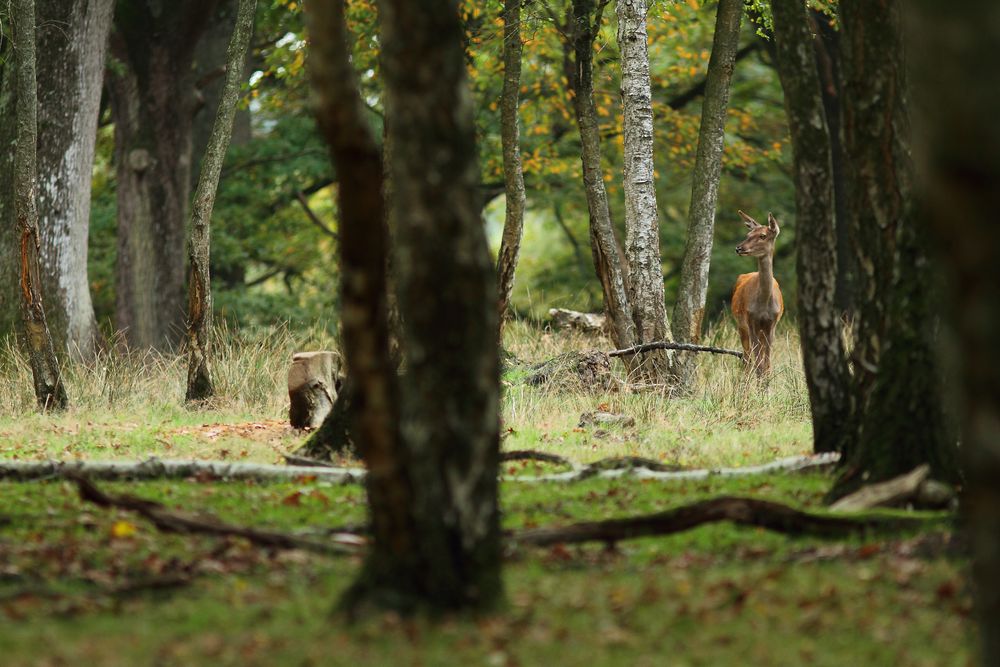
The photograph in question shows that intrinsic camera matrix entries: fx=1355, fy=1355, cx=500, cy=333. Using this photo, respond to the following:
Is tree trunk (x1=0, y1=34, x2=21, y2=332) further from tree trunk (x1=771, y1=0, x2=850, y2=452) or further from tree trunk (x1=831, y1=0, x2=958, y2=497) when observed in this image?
tree trunk (x1=831, y1=0, x2=958, y2=497)

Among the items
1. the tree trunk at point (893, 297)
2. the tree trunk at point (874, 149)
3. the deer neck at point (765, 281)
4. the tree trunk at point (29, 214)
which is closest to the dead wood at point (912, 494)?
the tree trunk at point (893, 297)

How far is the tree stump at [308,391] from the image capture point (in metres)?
11.6

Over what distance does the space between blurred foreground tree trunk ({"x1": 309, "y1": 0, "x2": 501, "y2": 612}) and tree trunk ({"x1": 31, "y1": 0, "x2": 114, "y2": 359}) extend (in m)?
13.5

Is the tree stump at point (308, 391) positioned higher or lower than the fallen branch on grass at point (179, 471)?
higher

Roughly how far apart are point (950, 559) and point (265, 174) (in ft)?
71.5

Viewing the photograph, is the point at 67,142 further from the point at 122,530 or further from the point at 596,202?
the point at 122,530

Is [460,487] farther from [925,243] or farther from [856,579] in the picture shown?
[925,243]

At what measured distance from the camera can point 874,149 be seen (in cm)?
752

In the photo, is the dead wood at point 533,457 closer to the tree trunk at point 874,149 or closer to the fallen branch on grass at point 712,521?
the tree trunk at point 874,149

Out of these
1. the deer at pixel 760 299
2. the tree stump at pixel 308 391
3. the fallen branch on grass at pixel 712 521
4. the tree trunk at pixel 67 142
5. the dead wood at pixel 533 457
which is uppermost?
the tree trunk at pixel 67 142

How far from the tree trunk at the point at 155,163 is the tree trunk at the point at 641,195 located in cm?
982

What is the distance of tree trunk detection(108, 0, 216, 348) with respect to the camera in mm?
21922

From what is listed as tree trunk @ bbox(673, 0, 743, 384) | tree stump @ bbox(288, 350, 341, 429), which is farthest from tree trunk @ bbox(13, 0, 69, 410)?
tree trunk @ bbox(673, 0, 743, 384)

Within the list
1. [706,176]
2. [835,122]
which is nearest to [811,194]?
[706,176]
